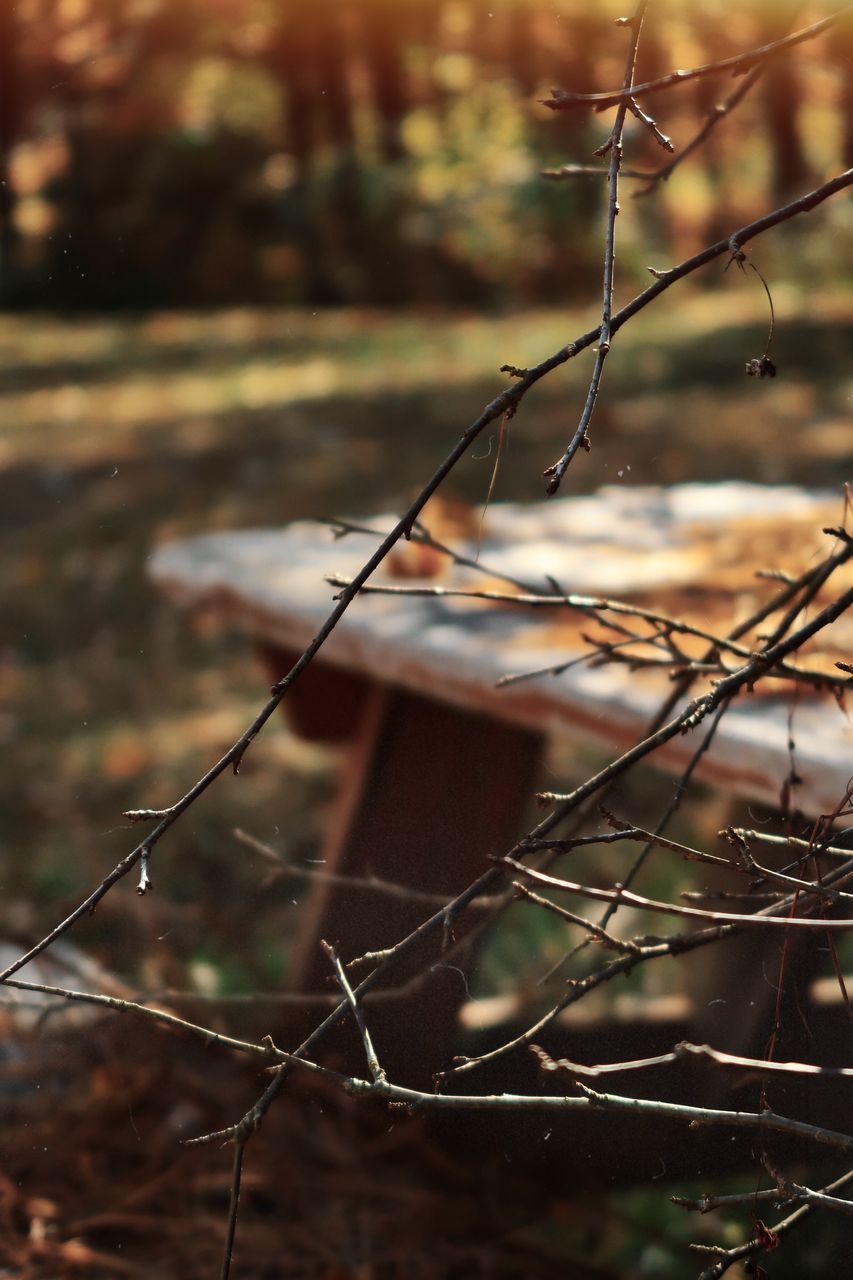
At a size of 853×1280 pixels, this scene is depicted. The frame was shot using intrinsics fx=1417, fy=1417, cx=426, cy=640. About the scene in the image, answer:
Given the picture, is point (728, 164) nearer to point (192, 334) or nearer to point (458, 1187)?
point (192, 334)

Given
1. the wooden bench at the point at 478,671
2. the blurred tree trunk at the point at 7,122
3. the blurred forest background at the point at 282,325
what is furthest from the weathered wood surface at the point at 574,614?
the blurred tree trunk at the point at 7,122

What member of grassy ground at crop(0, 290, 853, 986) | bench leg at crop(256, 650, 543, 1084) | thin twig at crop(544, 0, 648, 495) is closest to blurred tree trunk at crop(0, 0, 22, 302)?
grassy ground at crop(0, 290, 853, 986)

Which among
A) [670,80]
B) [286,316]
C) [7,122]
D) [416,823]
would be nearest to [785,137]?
[286,316]

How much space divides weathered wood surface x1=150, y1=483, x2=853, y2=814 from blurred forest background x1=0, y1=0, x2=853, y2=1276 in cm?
45

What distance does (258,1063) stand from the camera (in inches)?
67.2

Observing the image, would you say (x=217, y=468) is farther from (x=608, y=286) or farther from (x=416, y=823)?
(x=608, y=286)

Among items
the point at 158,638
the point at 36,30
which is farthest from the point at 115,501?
the point at 36,30

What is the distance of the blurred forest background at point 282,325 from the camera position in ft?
11.3

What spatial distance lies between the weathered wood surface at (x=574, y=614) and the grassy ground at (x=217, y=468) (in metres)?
0.51

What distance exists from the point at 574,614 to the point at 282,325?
24.3ft

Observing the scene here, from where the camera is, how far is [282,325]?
8719 mm

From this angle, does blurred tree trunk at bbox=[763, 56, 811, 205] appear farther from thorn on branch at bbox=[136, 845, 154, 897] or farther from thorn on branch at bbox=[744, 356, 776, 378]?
thorn on branch at bbox=[136, 845, 154, 897]

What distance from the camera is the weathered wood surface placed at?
49.0 inches

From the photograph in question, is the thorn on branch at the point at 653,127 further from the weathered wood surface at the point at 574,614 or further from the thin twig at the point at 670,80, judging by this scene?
the weathered wood surface at the point at 574,614
